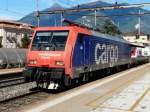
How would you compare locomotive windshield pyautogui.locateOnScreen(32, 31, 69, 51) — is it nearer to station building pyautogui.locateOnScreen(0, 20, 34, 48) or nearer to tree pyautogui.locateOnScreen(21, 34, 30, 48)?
tree pyautogui.locateOnScreen(21, 34, 30, 48)

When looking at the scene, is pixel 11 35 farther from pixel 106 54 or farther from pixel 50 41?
pixel 50 41

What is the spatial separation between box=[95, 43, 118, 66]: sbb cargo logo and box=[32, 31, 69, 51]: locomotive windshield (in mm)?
4568

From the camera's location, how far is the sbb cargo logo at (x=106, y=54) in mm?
21914

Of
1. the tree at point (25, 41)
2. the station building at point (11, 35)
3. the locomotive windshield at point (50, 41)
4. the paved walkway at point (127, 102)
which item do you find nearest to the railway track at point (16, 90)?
the locomotive windshield at point (50, 41)

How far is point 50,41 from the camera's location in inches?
679

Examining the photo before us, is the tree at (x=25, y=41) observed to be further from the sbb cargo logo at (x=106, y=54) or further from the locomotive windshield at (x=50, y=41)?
the locomotive windshield at (x=50, y=41)

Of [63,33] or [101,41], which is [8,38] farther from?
[63,33]

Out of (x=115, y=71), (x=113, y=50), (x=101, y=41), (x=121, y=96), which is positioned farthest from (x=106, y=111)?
(x=115, y=71)

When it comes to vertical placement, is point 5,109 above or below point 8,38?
below

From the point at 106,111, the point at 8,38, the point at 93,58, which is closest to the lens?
the point at 106,111

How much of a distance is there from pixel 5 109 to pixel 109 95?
4455 millimetres

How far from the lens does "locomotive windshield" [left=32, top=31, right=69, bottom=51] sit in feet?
55.5

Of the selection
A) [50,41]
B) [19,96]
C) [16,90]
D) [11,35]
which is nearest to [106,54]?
[50,41]

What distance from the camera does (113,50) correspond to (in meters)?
27.3
